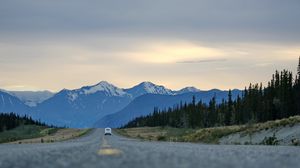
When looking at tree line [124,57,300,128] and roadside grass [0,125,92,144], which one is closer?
roadside grass [0,125,92,144]

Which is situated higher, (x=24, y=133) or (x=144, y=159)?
(x=144, y=159)

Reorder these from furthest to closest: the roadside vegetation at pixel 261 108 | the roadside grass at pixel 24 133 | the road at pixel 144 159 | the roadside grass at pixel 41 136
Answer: the roadside grass at pixel 24 133 → the roadside vegetation at pixel 261 108 → the roadside grass at pixel 41 136 → the road at pixel 144 159

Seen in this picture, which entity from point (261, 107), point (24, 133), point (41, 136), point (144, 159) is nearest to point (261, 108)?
point (261, 107)

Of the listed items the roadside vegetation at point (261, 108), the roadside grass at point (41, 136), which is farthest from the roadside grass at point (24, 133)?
the roadside vegetation at point (261, 108)

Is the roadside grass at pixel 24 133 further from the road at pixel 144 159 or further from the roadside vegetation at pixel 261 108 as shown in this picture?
the road at pixel 144 159

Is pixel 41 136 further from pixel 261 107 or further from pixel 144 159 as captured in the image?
pixel 144 159

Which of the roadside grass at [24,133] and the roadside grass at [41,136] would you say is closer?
the roadside grass at [41,136]

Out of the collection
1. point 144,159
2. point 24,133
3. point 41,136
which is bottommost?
point 41,136

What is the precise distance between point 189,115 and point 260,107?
1974 inches

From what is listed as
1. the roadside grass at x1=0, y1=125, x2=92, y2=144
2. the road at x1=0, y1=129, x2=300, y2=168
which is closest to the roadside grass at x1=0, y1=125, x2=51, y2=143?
the roadside grass at x1=0, y1=125, x2=92, y2=144

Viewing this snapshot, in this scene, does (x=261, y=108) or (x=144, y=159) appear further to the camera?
(x=261, y=108)

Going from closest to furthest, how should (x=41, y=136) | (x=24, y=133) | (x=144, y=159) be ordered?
(x=144, y=159) → (x=41, y=136) → (x=24, y=133)

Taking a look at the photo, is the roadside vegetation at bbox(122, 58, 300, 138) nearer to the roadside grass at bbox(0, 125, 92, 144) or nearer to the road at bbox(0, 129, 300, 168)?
the roadside grass at bbox(0, 125, 92, 144)

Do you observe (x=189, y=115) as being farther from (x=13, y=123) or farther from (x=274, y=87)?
(x=13, y=123)
